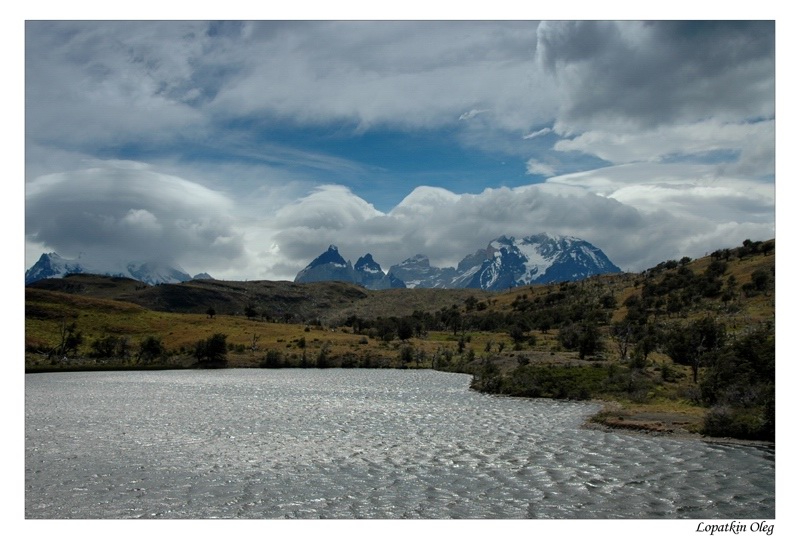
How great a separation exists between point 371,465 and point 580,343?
68.6m

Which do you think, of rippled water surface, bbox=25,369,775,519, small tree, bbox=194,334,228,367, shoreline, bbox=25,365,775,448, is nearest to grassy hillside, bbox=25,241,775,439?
shoreline, bbox=25,365,775,448

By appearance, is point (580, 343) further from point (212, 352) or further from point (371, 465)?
point (371, 465)

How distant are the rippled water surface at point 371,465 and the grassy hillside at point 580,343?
7.07m

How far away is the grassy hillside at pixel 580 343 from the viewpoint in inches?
1804

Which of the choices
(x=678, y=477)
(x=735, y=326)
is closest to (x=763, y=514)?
(x=678, y=477)

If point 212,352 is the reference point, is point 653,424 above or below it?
above

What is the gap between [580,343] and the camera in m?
93.7

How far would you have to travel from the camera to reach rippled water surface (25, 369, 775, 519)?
79.8 ft

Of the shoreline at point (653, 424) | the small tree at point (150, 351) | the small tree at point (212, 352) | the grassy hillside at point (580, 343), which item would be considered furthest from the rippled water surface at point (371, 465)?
the small tree at point (150, 351)

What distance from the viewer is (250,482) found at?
91.9 ft

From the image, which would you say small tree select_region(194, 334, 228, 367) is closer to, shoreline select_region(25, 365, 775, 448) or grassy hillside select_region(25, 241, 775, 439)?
grassy hillside select_region(25, 241, 775, 439)

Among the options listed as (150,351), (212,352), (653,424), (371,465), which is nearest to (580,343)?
(653,424)

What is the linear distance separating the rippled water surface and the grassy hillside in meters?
7.07

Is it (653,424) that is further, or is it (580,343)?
(580,343)
